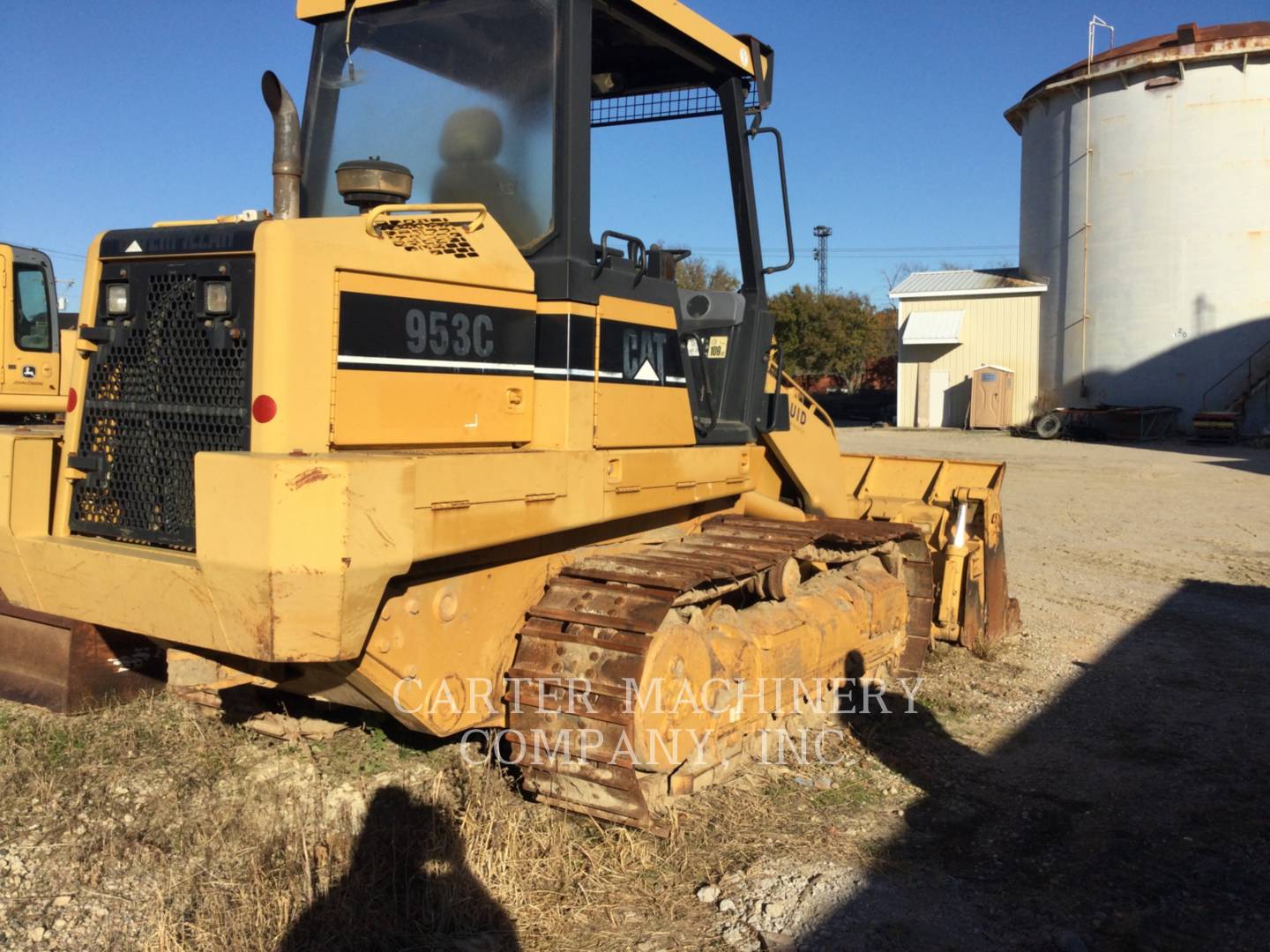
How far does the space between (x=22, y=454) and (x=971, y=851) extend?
12.9 feet

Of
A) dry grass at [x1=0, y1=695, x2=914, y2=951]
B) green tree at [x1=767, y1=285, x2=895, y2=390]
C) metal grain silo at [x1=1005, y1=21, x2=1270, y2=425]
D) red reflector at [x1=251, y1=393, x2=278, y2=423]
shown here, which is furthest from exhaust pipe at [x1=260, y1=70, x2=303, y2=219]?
green tree at [x1=767, y1=285, x2=895, y2=390]

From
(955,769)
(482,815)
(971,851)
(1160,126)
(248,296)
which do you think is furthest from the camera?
(1160,126)

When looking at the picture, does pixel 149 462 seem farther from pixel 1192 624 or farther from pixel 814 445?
pixel 1192 624

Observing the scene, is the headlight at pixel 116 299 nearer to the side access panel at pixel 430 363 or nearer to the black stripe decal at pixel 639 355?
the side access panel at pixel 430 363

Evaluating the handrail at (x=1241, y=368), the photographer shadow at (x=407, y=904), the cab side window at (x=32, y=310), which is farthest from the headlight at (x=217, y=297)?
the handrail at (x=1241, y=368)

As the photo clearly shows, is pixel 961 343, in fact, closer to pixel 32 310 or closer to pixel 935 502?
pixel 935 502

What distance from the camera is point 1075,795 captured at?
5.08 m

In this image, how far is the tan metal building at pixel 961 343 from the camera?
33.9m

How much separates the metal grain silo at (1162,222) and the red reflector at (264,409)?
32130mm

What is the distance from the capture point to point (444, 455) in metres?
3.56

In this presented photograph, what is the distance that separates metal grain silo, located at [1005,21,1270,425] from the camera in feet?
98.6

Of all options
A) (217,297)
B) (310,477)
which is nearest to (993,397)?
(217,297)

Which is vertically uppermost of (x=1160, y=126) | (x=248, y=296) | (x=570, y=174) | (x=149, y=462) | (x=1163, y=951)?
(x=1160, y=126)

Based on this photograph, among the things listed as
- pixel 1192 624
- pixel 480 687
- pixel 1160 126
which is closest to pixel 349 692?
pixel 480 687
